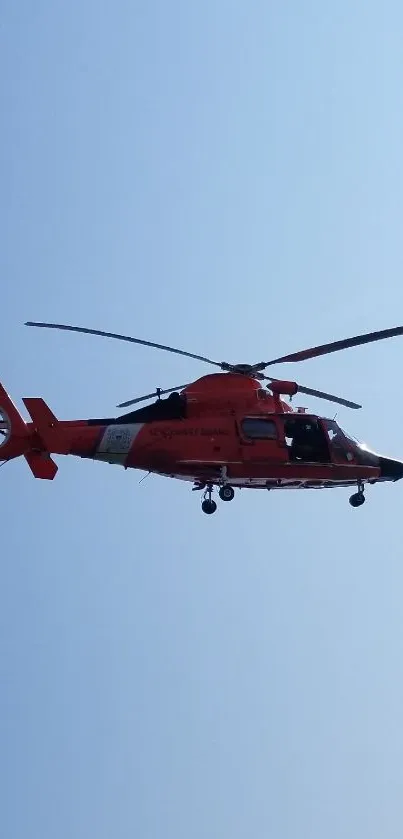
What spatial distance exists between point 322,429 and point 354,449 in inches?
38.0

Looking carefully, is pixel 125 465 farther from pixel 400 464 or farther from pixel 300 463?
pixel 400 464

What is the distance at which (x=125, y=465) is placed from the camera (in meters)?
38.7

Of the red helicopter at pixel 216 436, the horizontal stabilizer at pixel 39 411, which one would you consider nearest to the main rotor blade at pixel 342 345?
the red helicopter at pixel 216 436

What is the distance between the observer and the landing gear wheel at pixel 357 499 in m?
40.6

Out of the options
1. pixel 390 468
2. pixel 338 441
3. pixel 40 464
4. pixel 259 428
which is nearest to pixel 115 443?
pixel 40 464

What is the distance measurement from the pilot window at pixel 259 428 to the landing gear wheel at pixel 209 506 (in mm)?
1592

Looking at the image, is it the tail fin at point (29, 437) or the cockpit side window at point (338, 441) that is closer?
the tail fin at point (29, 437)

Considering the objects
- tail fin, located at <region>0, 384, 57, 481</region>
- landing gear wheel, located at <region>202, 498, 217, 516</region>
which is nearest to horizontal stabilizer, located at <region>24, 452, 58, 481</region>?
tail fin, located at <region>0, 384, 57, 481</region>

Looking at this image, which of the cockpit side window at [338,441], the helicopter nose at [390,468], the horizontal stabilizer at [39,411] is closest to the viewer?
the horizontal stabilizer at [39,411]

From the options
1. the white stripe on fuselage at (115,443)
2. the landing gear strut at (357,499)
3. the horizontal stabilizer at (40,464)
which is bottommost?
the horizontal stabilizer at (40,464)

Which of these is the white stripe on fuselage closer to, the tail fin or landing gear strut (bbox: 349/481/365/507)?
the tail fin

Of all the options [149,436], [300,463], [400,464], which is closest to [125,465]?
[149,436]

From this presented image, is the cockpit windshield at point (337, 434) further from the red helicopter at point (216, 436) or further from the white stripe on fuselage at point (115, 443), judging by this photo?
the white stripe on fuselage at point (115, 443)

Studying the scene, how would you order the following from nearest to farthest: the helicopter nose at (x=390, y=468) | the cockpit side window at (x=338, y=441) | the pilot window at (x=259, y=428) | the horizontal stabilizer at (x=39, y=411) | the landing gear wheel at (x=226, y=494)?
the horizontal stabilizer at (x=39, y=411)
the landing gear wheel at (x=226, y=494)
the pilot window at (x=259, y=428)
the cockpit side window at (x=338, y=441)
the helicopter nose at (x=390, y=468)
